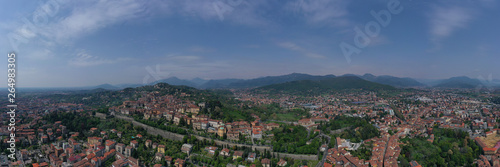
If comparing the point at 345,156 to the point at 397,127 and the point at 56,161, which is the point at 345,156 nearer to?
the point at 397,127

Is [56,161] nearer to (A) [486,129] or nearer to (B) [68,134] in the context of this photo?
(B) [68,134]

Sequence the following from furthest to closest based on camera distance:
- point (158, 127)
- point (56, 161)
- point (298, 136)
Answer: point (158, 127), point (298, 136), point (56, 161)

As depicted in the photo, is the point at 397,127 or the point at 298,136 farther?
the point at 397,127

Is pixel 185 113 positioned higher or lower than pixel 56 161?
higher

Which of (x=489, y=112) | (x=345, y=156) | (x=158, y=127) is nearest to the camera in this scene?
(x=345, y=156)

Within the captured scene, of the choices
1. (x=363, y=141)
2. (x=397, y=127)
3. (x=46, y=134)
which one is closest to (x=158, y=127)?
(x=46, y=134)

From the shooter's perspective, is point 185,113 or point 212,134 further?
point 185,113

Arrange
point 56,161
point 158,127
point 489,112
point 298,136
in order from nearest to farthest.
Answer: point 56,161 → point 298,136 → point 158,127 → point 489,112

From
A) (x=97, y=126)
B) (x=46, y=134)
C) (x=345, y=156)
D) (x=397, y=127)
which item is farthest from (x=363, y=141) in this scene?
(x=46, y=134)

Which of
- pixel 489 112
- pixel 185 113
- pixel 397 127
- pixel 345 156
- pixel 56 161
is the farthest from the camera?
pixel 489 112
